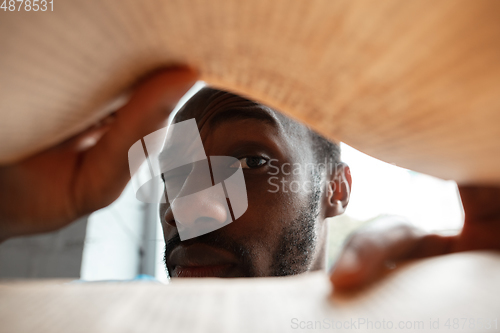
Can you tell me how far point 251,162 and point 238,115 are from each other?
7 centimetres

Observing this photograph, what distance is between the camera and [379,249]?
0.13 meters

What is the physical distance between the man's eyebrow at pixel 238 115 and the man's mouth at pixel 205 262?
0.56 ft

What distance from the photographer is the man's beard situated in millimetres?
439

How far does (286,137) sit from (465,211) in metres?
0.37

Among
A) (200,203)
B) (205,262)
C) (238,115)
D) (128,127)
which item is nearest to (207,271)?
(205,262)

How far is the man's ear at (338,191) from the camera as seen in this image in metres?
0.57

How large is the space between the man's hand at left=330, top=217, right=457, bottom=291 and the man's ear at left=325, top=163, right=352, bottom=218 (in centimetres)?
42

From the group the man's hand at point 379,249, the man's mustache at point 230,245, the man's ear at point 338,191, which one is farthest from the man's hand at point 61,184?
the man's ear at point 338,191

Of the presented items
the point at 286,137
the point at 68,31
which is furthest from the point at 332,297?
the point at 286,137

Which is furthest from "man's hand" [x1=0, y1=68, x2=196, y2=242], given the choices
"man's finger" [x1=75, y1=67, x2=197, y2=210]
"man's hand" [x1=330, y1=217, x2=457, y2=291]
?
"man's hand" [x1=330, y1=217, x2=457, y2=291]

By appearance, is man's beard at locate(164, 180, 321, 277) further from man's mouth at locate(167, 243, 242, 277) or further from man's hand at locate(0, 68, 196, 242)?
man's hand at locate(0, 68, 196, 242)

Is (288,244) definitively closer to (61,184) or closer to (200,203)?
(200,203)

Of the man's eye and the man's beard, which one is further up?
the man's eye

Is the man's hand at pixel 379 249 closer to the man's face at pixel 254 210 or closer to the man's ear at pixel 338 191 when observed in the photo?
the man's face at pixel 254 210
